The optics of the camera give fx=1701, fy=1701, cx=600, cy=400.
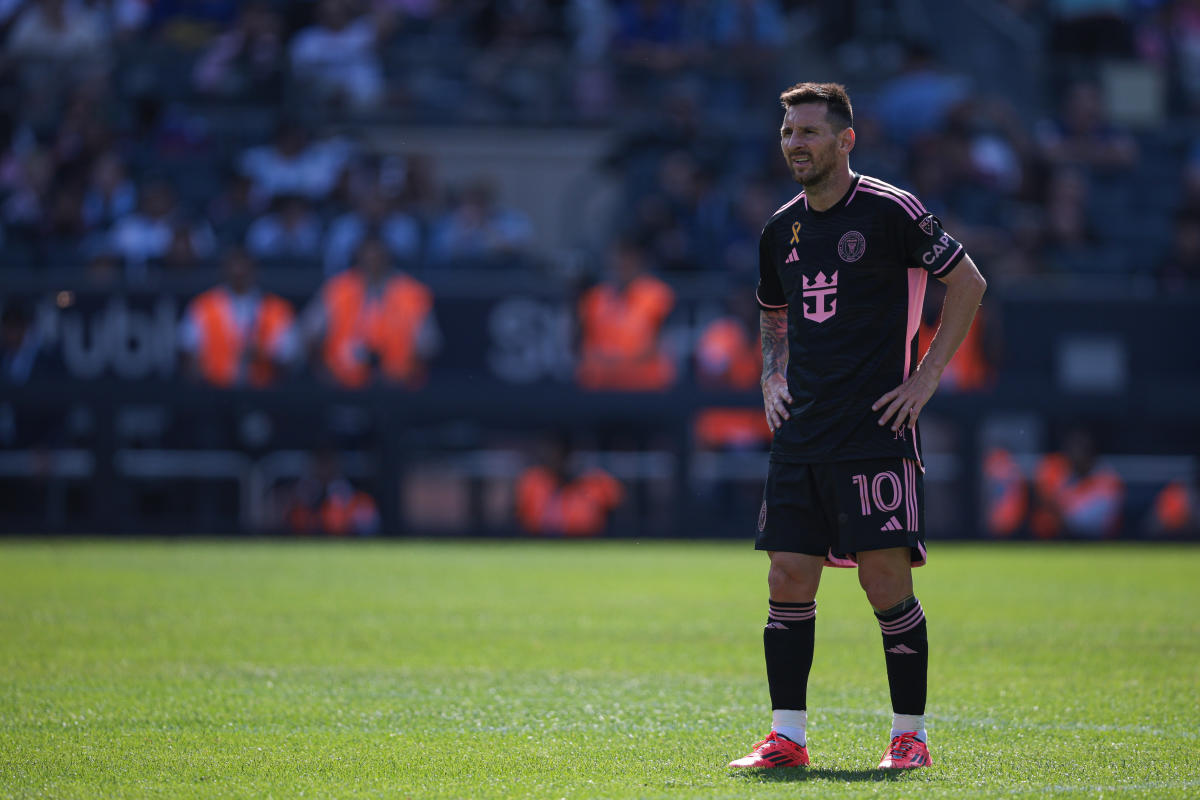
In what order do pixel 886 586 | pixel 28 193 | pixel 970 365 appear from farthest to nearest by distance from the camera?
pixel 28 193, pixel 970 365, pixel 886 586

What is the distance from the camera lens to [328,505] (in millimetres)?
15492

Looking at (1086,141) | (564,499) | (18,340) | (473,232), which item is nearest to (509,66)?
(473,232)

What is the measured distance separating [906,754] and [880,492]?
2.77 feet

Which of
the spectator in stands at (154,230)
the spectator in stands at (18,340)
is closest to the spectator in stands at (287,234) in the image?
the spectator in stands at (154,230)

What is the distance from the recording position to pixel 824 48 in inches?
875

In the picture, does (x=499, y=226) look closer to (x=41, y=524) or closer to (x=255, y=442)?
(x=255, y=442)

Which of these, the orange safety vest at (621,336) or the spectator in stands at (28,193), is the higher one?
the spectator in stands at (28,193)

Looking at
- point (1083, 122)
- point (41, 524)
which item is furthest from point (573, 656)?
point (1083, 122)

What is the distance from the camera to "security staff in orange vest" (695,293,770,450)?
15.4m

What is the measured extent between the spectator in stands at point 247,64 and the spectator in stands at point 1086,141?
909 centimetres

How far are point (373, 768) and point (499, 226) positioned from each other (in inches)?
504

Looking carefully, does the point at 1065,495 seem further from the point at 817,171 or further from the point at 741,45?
the point at 817,171

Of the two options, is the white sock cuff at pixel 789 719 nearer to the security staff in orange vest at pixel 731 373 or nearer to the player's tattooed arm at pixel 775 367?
the player's tattooed arm at pixel 775 367

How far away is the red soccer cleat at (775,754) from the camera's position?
545cm
